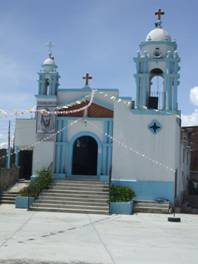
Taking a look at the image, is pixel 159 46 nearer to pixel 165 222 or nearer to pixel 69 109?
pixel 69 109

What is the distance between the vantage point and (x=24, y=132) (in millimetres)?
27141

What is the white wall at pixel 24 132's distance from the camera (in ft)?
88.7

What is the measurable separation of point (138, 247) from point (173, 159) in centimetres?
1156

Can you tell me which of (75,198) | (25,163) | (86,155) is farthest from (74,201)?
(25,163)

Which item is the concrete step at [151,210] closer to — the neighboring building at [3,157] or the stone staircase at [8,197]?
the stone staircase at [8,197]

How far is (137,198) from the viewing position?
2334cm

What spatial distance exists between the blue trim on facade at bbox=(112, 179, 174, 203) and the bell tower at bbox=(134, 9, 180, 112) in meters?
3.71

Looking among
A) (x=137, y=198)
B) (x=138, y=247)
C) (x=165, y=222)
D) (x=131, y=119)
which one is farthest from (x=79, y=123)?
(x=138, y=247)

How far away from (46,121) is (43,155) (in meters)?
1.72

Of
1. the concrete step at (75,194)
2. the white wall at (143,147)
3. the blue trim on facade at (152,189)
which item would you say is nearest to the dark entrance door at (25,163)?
the concrete step at (75,194)

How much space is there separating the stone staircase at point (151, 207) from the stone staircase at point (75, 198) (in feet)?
4.88

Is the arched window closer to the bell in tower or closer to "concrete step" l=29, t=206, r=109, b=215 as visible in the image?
the bell in tower

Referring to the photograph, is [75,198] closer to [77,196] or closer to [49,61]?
[77,196]

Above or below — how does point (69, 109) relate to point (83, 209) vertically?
above
